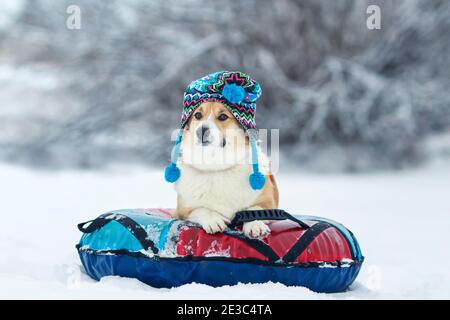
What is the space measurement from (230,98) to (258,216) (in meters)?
0.52

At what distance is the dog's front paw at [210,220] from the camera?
233 cm

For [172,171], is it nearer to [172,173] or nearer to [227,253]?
[172,173]

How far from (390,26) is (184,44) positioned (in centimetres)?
316

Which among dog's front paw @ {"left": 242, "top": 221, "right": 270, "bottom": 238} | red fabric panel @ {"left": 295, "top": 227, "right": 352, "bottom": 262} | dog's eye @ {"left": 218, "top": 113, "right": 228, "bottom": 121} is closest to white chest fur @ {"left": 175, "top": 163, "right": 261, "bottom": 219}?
dog's front paw @ {"left": 242, "top": 221, "right": 270, "bottom": 238}

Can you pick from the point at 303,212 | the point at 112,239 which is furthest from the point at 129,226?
the point at 303,212

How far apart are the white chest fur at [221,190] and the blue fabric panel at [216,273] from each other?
0.27 metres

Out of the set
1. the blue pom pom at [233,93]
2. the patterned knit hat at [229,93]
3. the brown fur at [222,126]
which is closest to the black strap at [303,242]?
the brown fur at [222,126]

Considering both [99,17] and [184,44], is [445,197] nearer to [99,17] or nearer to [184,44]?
[184,44]

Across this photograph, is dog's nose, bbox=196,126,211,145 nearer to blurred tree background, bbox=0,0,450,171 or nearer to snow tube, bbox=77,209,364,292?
snow tube, bbox=77,209,364,292

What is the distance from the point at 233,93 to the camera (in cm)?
246

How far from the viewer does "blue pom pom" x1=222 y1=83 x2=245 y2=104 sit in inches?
96.9

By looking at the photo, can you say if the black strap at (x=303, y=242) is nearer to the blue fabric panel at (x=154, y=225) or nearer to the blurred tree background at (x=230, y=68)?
the blue fabric panel at (x=154, y=225)

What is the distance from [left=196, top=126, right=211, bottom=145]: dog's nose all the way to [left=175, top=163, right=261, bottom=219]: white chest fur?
5.6 inches
